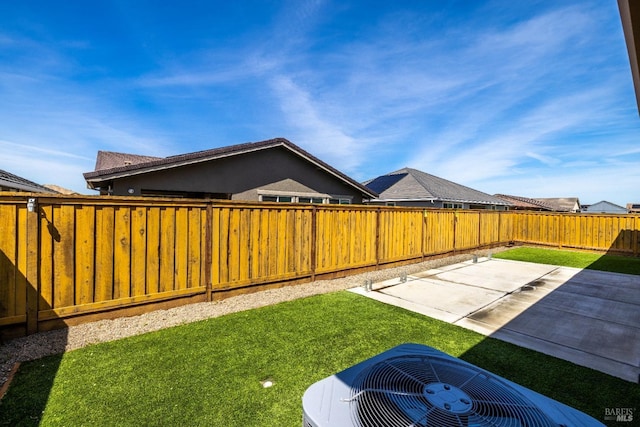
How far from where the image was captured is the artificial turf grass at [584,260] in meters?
9.66

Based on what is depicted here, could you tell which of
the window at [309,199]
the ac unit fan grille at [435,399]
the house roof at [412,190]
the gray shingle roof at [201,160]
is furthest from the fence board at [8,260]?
the house roof at [412,190]

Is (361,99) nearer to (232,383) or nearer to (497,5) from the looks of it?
(497,5)

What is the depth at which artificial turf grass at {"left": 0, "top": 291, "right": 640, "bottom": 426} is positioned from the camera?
262 cm

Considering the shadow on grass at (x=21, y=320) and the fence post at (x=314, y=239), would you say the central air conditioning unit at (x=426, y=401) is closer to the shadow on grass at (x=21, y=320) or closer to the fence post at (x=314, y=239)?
the shadow on grass at (x=21, y=320)

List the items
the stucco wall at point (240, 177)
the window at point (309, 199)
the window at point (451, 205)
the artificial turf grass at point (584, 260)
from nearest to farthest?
the stucco wall at point (240, 177) < the artificial turf grass at point (584, 260) < the window at point (309, 199) < the window at point (451, 205)

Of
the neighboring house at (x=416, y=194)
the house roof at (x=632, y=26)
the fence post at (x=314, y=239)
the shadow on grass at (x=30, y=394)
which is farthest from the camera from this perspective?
the neighboring house at (x=416, y=194)

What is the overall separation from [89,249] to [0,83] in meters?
12.2

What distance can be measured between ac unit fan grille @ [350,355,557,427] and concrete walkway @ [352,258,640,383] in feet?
10.7

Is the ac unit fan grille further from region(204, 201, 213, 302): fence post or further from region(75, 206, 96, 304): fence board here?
region(75, 206, 96, 304): fence board

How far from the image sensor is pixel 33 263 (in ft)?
13.0

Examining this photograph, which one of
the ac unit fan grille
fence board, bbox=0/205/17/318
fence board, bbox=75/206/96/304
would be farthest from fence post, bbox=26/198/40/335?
the ac unit fan grille

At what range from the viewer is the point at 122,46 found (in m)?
11.6

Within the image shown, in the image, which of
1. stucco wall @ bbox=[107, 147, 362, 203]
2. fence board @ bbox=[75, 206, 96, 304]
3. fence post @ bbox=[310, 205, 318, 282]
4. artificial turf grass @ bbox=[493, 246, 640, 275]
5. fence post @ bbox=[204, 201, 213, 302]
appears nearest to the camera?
fence board @ bbox=[75, 206, 96, 304]

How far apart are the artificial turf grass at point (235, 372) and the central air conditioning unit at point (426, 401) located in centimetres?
144
